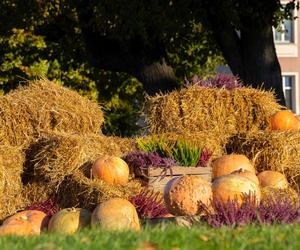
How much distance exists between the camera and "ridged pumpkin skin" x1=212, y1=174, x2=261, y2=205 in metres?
8.68

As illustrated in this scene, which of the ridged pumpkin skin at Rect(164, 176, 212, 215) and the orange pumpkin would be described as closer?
the ridged pumpkin skin at Rect(164, 176, 212, 215)

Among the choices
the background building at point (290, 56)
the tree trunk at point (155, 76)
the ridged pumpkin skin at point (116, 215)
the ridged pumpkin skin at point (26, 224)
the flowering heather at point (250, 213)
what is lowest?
the background building at point (290, 56)

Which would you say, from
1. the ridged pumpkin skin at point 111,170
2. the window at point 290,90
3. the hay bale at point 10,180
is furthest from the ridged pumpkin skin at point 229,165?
the window at point 290,90

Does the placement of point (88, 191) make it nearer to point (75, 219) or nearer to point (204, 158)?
point (75, 219)

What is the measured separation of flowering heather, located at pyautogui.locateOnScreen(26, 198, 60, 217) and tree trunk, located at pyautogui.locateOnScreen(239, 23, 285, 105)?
10.00 m

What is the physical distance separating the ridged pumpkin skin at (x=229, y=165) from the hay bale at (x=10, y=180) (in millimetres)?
2714

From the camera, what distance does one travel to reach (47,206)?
1089 cm

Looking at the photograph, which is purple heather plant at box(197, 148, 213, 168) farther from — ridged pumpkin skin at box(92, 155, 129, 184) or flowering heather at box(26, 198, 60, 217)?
flowering heather at box(26, 198, 60, 217)

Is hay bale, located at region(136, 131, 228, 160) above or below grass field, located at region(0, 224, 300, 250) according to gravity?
below

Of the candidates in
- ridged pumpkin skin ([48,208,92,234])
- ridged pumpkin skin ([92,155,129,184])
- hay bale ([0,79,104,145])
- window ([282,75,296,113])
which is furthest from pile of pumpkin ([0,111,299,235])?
window ([282,75,296,113])

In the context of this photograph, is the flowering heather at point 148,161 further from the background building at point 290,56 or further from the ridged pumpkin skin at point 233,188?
the background building at point 290,56

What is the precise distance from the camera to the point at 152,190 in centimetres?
1016

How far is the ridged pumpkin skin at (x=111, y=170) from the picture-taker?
34.2 ft

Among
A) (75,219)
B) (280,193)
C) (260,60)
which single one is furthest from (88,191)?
(260,60)
